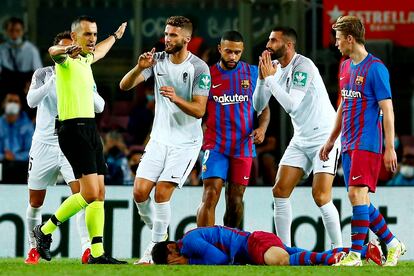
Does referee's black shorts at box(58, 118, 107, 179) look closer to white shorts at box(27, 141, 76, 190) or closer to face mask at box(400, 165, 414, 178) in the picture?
white shorts at box(27, 141, 76, 190)

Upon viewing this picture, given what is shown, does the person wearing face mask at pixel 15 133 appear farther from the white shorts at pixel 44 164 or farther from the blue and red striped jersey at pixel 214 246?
the blue and red striped jersey at pixel 214 246

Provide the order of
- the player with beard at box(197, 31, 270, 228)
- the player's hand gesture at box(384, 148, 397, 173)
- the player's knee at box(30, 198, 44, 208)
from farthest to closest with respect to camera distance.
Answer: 1. the player's knee at box(30, 198, 44, 208)
2. the player with beard at box(197, 31, 270, 228)
3. the player's hand gesture at box(384, 148, 397, 173)

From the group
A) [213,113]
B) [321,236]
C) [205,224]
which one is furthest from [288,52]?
[321,236]

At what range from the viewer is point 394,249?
10.4 m

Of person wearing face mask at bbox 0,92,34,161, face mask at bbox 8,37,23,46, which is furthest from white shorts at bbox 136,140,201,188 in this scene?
face mask at bbox 8,37,23,46

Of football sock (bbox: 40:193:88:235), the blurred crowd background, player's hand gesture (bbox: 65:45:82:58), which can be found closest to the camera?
player's hand gesture (bbox: 65:45:82:58)

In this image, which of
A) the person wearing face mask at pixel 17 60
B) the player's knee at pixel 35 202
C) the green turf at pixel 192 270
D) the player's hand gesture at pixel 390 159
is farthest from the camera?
the person wearing face mask at pixel 17 60

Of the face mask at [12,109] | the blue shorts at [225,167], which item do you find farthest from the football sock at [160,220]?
the face mask at [12,109]

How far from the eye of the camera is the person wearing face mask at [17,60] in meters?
15.4

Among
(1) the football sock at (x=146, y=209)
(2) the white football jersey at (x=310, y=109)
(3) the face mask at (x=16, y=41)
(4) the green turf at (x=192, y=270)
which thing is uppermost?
(3) the face mask at (x=16, y=41)

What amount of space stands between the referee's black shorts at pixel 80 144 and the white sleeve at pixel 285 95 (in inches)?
63.2

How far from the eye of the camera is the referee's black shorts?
33.4 feet

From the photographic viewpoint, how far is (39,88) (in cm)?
1114

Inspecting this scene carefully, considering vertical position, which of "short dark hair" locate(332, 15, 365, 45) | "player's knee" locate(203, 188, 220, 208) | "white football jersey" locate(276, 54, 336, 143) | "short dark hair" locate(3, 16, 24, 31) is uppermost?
"short dark hair" locate(3, 16, 24, 31)
